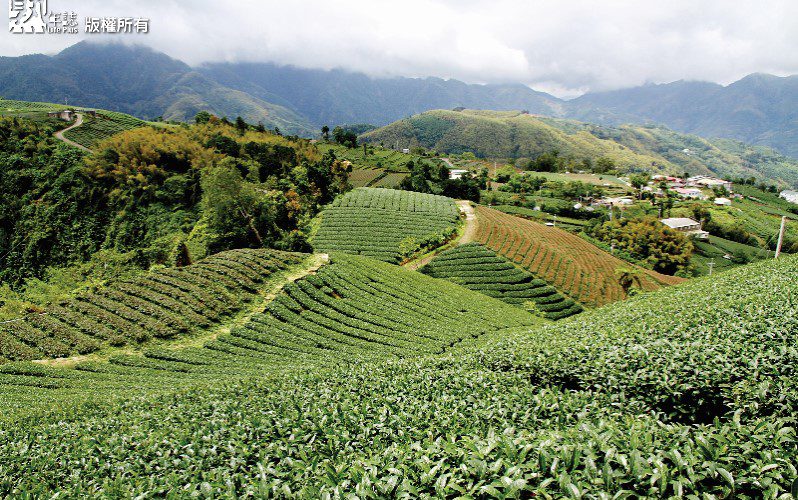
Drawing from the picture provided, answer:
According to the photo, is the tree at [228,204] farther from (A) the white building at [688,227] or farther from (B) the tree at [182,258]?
(A) the white building at [688,227]

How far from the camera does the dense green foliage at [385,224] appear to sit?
4053cm

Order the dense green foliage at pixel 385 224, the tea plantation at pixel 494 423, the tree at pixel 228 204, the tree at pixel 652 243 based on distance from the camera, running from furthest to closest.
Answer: the tree at pixel 652 243 < the dense green foliage at pixel 385 224 < the tree at pixel 228 204 < the tea plantation at pixel 494 423

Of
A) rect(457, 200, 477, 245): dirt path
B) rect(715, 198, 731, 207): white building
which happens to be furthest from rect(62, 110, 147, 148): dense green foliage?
rect(715, 198, 731, 207): white building

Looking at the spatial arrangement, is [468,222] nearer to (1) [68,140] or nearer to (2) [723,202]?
(1) [68,140]

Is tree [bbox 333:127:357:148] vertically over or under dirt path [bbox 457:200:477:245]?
over

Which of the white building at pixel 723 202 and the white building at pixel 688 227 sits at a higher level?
the white building at pixel 723 202

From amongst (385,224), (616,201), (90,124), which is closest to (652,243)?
(385,224)

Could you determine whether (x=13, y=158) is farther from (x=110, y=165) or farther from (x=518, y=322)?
(x=518, y=322)

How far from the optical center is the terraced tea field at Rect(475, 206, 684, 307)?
35.9m

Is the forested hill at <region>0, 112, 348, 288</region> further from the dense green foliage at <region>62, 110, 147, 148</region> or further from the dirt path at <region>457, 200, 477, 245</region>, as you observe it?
the dirt path at <region>457, 200, 477, 245</region>

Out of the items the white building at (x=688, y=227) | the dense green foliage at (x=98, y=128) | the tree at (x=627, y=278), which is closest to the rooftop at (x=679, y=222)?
the white building at (x=688, y=227)

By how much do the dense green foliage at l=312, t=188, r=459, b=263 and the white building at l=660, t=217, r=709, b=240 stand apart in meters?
49.2

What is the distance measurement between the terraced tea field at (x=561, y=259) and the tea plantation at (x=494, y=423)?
68.6 ft

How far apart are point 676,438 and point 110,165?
62275 millimetres
